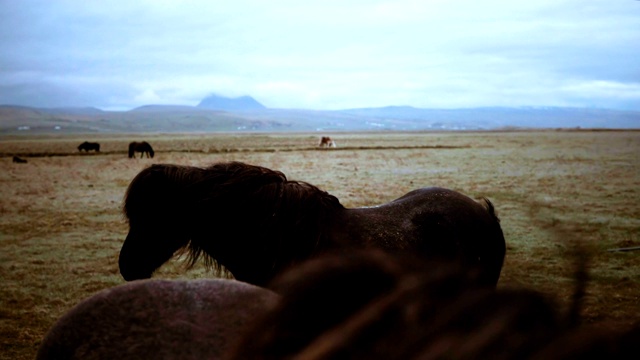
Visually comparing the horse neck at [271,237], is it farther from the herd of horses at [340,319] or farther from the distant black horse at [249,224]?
the herd of horses at [340,319]

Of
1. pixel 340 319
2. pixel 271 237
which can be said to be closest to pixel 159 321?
pixel 340 319

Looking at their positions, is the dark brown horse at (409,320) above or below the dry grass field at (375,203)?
above

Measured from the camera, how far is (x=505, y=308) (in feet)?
2.72

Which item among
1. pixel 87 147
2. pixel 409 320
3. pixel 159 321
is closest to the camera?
pixel 409 320

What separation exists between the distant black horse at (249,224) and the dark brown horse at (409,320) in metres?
2.43

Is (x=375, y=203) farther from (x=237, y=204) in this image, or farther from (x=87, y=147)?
(x=87, y=147)

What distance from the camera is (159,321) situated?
1.26 m

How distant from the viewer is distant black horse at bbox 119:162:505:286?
3.47 metres

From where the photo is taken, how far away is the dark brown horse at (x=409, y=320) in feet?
2.43

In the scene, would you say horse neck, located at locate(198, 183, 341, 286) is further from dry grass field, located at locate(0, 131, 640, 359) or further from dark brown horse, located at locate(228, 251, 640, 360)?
dark brown horse, located at locate(228, 251, 640, 360)

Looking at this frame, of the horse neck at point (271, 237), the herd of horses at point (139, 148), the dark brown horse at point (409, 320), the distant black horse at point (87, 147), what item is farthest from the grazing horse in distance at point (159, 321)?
the distant black horse at point (87, 147)

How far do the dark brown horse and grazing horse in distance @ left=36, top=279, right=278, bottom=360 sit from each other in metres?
0.24

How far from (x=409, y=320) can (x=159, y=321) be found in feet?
2.32

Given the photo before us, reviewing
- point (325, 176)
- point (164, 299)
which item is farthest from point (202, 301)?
point (325, 176)
